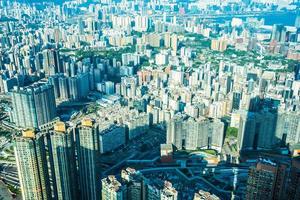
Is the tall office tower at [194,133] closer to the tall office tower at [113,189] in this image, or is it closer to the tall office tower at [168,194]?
the tall office tower at [113,189]

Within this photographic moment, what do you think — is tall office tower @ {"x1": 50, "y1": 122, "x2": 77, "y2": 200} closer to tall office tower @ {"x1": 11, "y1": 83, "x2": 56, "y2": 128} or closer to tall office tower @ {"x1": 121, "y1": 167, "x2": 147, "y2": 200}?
tall office tower @ {"x1": 121, "y1": 167, "x2": 147, "y2": 200}

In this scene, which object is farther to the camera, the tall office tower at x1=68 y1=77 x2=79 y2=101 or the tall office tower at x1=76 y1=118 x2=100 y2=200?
the tall office tower at x1=68 y1=77 x2=79 y2=101

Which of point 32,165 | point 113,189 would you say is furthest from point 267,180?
point 32,165

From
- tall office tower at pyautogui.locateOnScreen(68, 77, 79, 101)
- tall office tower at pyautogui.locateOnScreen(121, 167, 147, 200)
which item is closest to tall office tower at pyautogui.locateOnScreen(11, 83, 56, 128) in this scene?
tall office tower at pyautogui.locateOnScreen(68, 77, 79, 101)

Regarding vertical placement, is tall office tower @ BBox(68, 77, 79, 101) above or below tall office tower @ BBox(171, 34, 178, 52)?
below

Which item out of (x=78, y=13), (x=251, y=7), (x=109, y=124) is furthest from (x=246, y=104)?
(x=251, y=7)

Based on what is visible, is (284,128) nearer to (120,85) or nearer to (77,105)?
(120,85)
